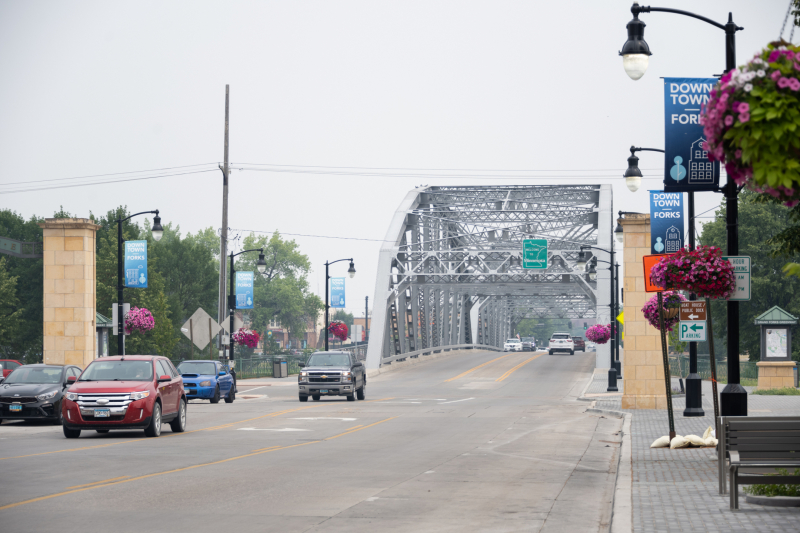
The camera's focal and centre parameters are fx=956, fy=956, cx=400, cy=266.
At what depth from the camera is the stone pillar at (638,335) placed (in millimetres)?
29234

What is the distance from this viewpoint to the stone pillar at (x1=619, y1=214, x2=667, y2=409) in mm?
29234

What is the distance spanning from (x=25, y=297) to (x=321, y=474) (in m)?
67.7

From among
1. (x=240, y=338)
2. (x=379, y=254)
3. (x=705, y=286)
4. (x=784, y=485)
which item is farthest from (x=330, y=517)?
(x=379, y=254)

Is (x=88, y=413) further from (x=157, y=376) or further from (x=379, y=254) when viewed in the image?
(x=379, y=254)

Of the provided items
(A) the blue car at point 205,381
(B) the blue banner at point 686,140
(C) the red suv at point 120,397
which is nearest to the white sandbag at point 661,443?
(B) the blue banner at point 686,140

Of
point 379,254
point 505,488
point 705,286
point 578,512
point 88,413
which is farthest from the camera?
point 379,254

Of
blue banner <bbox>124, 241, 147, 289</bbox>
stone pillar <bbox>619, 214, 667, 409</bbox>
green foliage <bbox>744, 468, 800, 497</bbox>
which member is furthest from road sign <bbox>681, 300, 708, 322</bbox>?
blue banner <bbox>124, 241, 147, 289</bbox>

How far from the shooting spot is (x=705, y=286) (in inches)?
567

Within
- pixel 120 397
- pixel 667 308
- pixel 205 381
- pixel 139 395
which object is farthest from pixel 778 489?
pixel 205 381

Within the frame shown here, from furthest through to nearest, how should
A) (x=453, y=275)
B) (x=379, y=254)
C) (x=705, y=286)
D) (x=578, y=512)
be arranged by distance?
1. (x=453, y=275)
2. (x=379, y=254)
3. (x=705, y=286)
4. (x=578, y=512)

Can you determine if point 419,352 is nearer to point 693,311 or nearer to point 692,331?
point 692,331

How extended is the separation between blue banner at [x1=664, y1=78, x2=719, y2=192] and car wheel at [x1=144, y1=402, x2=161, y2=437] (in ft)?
37.4

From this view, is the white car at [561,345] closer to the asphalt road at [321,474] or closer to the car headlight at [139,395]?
the asphalt road at [321,474]

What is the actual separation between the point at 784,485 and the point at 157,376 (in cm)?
1350
